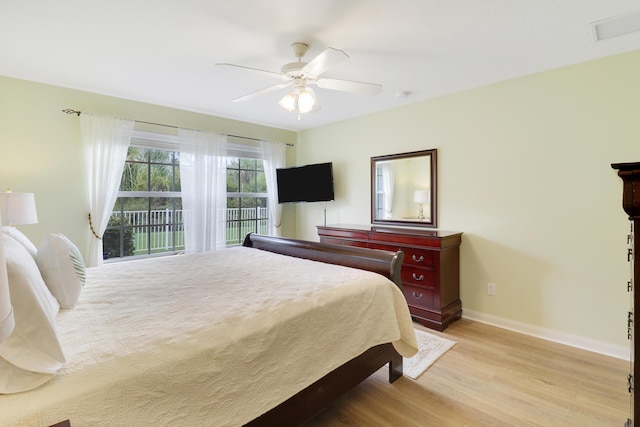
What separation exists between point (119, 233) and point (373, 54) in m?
3.28

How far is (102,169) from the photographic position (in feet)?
10.7

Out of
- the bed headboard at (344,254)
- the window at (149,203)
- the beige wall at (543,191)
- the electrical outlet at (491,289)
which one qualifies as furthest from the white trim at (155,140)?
the electrical outlet at (491,289)

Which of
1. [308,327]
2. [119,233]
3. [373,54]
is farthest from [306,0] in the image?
[119,233]

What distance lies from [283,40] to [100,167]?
93.5 inches

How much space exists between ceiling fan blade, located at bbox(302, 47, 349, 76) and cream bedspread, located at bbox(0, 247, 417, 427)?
1.34 m

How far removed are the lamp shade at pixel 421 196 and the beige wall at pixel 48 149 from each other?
131 inches

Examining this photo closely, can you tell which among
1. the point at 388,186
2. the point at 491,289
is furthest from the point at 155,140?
the point at 491,289

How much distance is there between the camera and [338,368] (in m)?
1.72

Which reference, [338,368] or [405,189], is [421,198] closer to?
[405,189]

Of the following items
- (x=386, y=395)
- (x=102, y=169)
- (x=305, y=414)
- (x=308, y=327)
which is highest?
(x=102, y=169)

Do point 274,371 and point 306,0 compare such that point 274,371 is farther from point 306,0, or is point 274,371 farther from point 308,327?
point 306,0

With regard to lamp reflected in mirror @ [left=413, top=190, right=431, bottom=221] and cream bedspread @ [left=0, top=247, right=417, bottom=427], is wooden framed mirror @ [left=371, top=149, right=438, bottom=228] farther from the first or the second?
cream bedspread @ [left=0, top=247, right=417, bottom=427]

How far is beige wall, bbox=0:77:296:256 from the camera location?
9.15ft

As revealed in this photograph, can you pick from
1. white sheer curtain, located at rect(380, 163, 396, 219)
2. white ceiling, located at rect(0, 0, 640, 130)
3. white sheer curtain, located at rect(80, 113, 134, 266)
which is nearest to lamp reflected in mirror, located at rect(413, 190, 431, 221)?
white sheer curtain, located at rect(380, 163, 396, 219)
